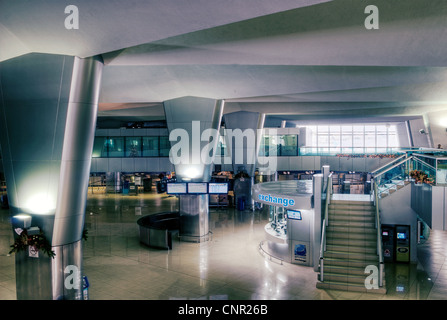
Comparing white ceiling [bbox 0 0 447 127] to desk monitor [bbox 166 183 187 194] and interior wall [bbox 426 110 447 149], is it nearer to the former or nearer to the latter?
desk monitor [bbox 166 183 187 194]

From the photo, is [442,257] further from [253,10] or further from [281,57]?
[253,10]

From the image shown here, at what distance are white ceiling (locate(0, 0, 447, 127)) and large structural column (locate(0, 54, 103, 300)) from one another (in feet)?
1.79

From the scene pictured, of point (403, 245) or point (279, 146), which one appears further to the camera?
point (279, 146)

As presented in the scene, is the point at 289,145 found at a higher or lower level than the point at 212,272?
higher

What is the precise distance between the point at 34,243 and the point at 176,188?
32.3ft

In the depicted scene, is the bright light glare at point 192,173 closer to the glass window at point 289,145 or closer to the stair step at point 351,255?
the stair step at point 351,255

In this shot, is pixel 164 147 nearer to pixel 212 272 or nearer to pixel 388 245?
pixel 212 272

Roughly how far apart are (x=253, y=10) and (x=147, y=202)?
92.7 feet

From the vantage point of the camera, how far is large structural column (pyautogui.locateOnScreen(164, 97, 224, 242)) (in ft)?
58.6

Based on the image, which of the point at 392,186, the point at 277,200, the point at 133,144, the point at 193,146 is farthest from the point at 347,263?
the point at 133,144

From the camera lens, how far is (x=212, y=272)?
43.3ft

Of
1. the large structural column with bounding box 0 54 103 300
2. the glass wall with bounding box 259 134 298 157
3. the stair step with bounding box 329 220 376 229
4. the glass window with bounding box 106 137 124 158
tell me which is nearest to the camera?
the large structural column with bounding box 0 54 103 300

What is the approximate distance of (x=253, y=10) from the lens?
18.7 ft

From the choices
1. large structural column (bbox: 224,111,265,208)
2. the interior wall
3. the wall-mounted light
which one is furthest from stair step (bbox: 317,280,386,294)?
the interior wall
